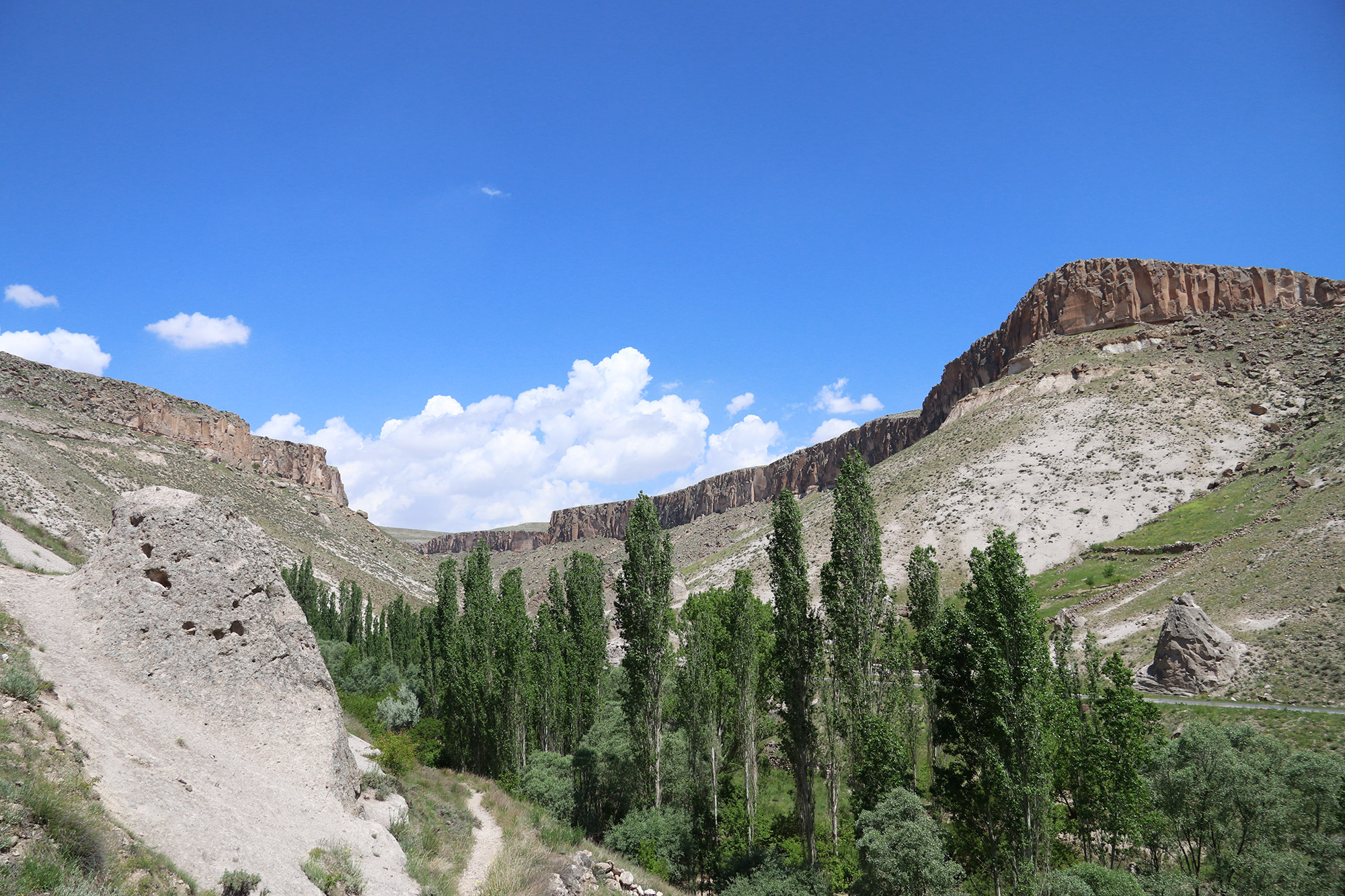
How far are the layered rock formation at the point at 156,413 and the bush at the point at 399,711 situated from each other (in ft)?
268

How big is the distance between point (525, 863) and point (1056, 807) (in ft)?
49.4

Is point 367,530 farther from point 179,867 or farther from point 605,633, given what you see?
point 179,867

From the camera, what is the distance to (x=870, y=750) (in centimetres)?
1997

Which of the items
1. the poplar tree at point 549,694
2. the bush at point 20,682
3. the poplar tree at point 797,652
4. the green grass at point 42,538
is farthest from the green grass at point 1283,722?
the green grass at point 42,538

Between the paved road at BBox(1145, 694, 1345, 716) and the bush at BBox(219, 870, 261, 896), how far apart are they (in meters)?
31.0

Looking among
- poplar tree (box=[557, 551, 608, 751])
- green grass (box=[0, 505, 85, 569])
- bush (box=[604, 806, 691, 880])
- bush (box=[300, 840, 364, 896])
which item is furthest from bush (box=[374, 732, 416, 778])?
green grass (box=[0, 505, 85, 569])

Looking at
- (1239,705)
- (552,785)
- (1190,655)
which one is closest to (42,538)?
(552,785)

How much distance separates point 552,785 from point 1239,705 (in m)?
33.1

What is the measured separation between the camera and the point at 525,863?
15.7 metres

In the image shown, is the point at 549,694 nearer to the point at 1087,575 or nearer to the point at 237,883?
the point at 237,883

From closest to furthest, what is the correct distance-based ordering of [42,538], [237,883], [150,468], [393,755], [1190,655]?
[237,883] → [393,755] → [42,538] → [1190,655] → [150,468]

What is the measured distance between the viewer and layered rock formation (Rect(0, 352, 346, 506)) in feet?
285

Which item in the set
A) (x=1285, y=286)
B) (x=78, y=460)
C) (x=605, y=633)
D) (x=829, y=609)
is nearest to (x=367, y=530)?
(x=78, y=460)

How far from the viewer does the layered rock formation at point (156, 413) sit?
3418 inches
